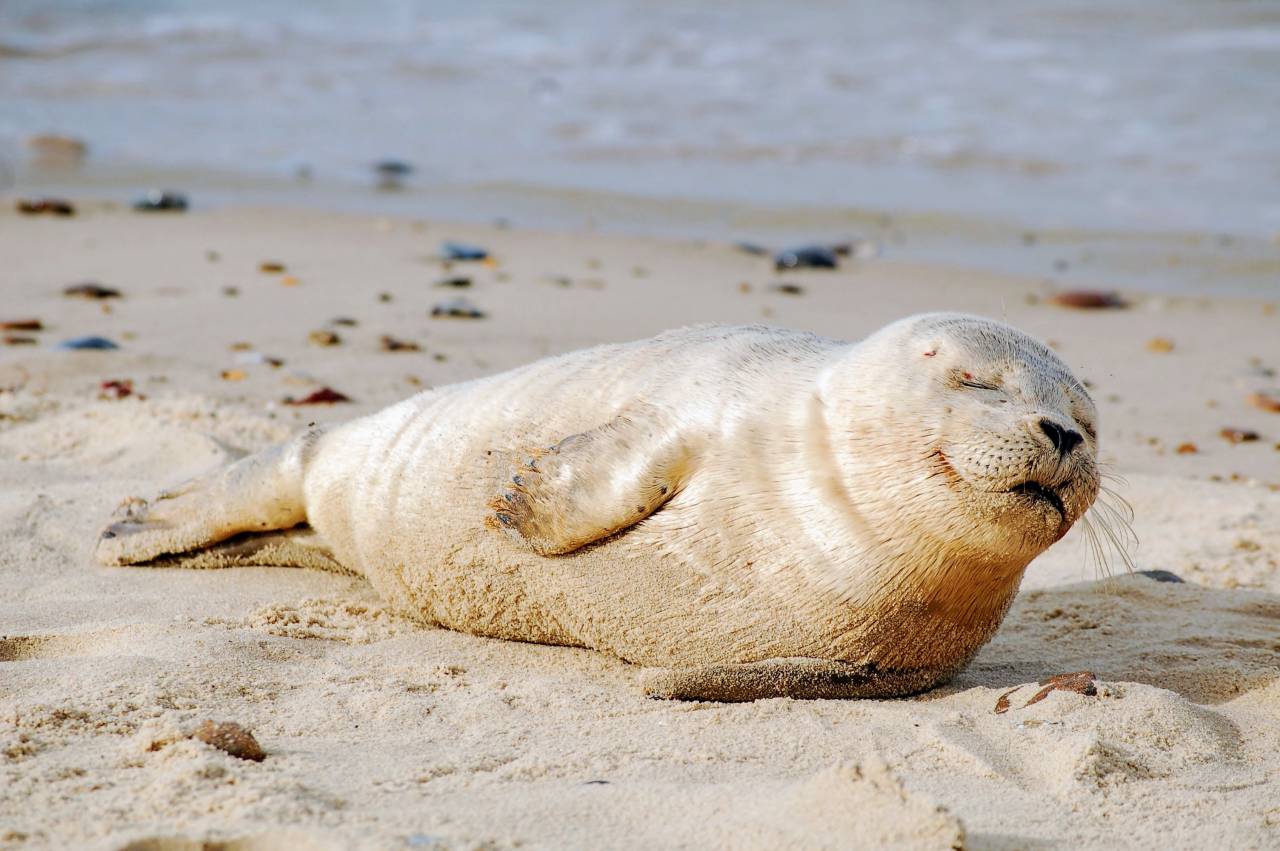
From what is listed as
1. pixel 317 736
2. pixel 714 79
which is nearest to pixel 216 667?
pixel 317 736

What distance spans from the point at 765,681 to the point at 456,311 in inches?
188

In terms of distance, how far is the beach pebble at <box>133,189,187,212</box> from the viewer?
1078cm

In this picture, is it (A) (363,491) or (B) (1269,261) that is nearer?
(A) (363,491)

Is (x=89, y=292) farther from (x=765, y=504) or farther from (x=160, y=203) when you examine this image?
(x=765, y=504)

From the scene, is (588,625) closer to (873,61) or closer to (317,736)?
(317,736)

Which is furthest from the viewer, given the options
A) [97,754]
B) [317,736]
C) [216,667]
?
[216,667]

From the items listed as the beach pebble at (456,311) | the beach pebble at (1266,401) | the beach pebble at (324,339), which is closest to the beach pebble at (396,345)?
the beach pebble at (324,339)

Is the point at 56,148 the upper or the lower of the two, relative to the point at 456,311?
upper

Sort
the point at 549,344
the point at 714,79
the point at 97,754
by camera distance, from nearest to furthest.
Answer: the point at 97,754, the point at 549,344, the point at 714,79

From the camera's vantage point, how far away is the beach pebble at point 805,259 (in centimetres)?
984

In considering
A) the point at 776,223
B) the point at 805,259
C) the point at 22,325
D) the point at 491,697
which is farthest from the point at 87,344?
the point at 776,223

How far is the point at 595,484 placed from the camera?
3.60 m

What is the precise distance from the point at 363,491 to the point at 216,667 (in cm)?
84

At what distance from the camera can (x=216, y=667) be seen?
358cm
